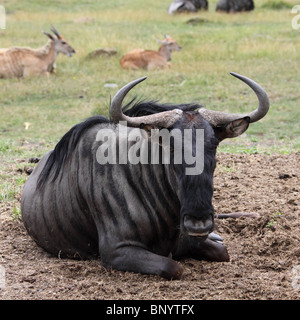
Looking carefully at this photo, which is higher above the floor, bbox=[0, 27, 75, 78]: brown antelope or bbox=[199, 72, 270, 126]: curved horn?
bbox=[199, 72, 270, 126]: curved horn

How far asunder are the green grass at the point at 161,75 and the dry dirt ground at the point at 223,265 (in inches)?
55.0

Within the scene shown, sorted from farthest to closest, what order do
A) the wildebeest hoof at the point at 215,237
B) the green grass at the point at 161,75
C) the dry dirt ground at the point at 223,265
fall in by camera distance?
the green grass at the point at 161,75 → the wildebeest hoof at the point at 215,237 → the dry dirt ground at the point at 223,265

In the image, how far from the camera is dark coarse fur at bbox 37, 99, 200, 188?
4938 millimetres

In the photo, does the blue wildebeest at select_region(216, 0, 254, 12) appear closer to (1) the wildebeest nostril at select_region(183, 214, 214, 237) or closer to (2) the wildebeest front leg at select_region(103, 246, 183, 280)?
(2) the wildebeest front leg at select_region(103, 246, 183, 280)

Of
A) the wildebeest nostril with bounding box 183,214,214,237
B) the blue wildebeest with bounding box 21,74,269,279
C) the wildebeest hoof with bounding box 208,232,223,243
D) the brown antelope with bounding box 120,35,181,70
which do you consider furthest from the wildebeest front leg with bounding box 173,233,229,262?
the brown antelope with bounding box 120,35,181,70

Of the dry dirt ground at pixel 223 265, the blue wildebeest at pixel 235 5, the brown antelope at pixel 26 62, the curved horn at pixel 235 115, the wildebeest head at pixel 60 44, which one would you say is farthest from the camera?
the blue wildebeest at pixel 235 5

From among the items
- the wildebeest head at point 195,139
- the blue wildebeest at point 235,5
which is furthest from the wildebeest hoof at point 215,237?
the blue wildebeest at point 235,5

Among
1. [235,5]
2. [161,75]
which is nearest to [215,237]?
[161,75]

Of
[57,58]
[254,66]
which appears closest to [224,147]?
[254,66]

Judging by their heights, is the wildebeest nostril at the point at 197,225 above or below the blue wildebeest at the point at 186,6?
below

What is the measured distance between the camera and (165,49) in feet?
53.5

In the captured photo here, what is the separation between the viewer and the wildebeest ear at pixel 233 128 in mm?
4453

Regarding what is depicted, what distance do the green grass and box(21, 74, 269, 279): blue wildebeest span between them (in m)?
1.51

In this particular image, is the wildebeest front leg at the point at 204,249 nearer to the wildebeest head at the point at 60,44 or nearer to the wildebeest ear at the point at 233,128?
the wildebeest ear at the point at 233,128
